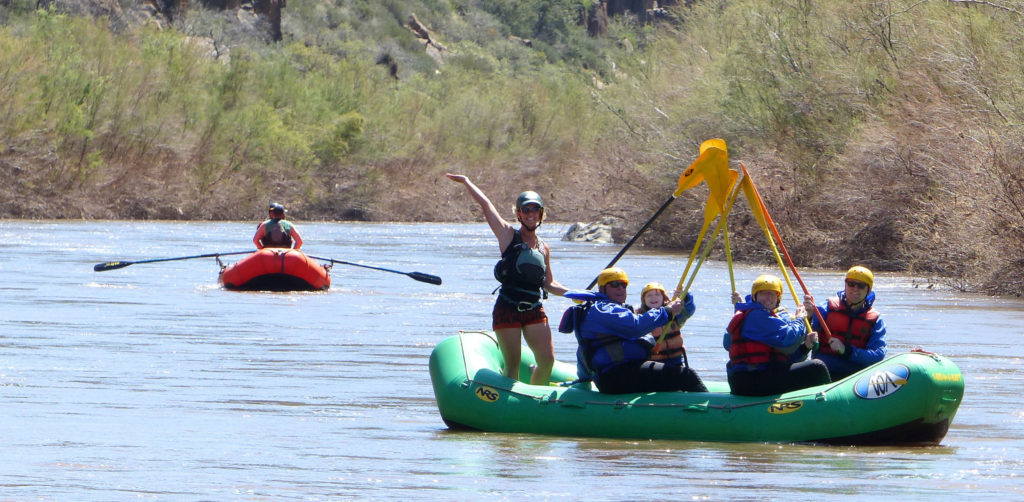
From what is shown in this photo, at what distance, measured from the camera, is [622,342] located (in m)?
8.72

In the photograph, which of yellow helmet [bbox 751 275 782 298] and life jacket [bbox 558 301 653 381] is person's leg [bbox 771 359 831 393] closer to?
yellow helmet [bbox 751 275 782 298]

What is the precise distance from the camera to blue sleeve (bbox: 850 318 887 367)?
360 inches

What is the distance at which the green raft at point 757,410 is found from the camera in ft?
27.7

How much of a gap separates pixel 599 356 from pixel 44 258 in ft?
66.5

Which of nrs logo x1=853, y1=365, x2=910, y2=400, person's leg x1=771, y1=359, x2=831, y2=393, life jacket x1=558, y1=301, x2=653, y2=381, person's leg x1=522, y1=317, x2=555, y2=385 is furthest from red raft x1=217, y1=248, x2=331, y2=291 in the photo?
nrs logo x1=853, y1=365, x2=910, y2=400

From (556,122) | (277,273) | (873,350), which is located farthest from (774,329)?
(556,122)

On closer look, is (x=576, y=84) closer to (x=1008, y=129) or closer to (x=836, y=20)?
(x=836, y=20)

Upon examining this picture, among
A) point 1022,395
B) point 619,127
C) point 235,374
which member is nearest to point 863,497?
point 1022,395

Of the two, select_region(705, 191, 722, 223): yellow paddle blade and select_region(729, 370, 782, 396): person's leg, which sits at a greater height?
select_region(705, 191, 722, 223): yellow paddle blade

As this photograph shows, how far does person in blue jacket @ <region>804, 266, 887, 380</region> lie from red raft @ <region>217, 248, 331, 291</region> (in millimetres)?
12004

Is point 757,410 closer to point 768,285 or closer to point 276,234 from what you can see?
point 768,285

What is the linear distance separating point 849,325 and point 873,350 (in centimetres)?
21

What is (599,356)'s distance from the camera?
28.9 feet

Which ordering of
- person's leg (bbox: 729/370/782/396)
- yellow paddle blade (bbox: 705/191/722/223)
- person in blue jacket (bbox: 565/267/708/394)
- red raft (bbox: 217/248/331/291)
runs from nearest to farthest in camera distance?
person in blue jacket (bbox: 565/267/708/394)
person's leg (bbox: 729/370/782/396)
yellow paddle blade (bbox: 705/191/722/223)
red raft (bbox: 217/248/331/291)
